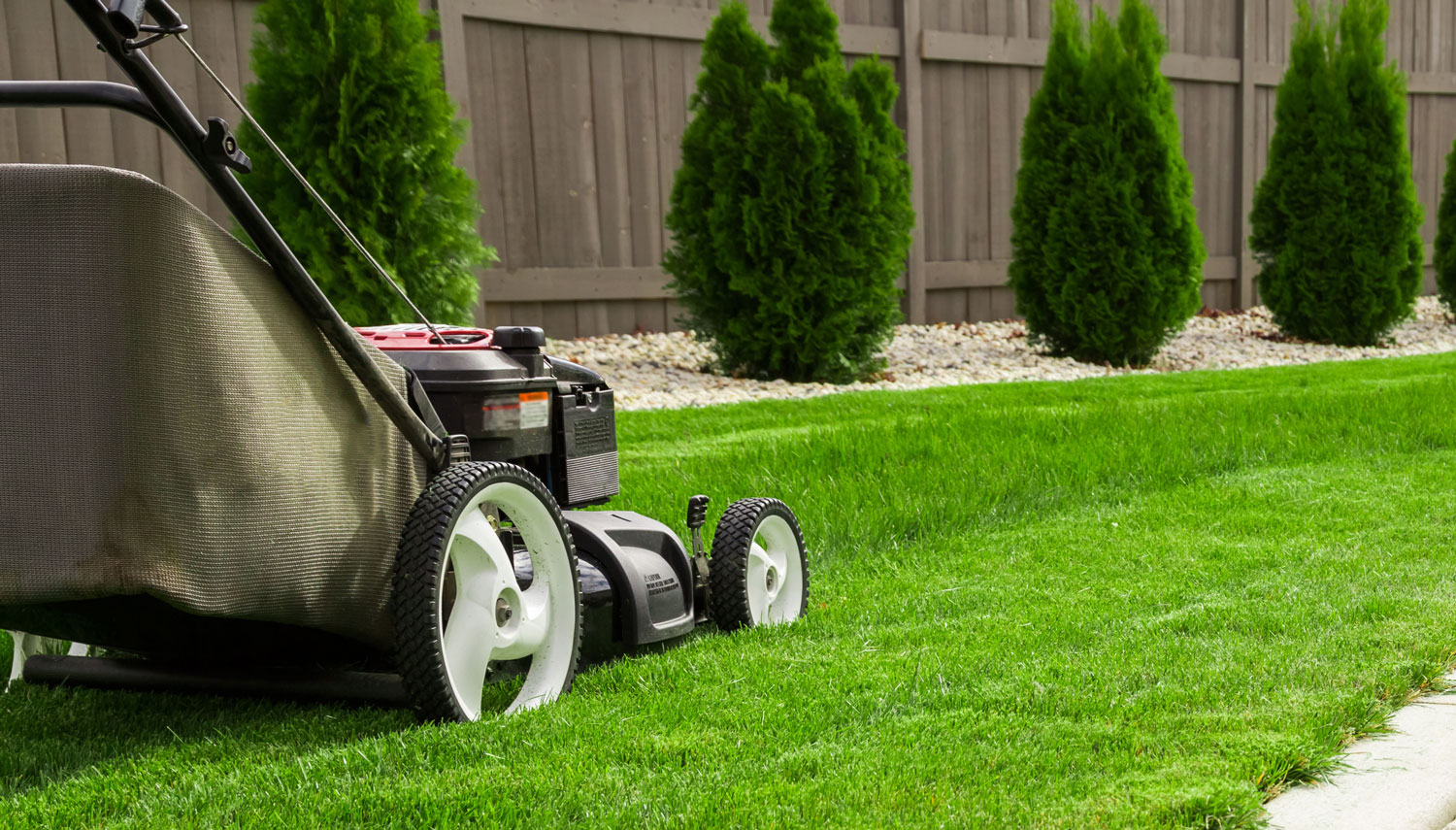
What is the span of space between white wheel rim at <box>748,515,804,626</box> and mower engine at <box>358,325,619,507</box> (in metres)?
0.40

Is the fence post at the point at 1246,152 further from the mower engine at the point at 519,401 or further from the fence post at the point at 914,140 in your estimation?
the mower engine at the point at 519,401

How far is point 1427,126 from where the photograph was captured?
613 inches

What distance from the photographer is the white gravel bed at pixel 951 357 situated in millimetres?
8430

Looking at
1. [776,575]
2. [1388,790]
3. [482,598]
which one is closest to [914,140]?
[776,575]

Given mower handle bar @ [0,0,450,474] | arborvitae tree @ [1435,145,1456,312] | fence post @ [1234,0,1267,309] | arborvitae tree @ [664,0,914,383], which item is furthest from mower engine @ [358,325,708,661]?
arborvitae tree @ [1435,145,1456,312]

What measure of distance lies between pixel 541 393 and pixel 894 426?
3.32 meters

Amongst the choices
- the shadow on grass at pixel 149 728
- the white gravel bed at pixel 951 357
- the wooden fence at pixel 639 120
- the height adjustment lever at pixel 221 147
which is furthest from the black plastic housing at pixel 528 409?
the wooden fence at pixel 639 120

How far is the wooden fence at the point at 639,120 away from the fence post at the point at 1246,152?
0.02 metres

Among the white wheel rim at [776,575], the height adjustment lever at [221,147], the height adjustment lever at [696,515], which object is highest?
the height adjustment lever at [221,147]

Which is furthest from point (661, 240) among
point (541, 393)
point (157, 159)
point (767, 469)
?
point (541, 393)

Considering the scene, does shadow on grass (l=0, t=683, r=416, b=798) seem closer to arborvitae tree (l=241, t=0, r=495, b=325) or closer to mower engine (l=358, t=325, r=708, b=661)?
mower engine (l=358, t=325, r=708, b=661)

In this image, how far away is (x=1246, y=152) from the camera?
13.7 metres

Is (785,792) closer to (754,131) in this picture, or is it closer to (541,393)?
(541,393)

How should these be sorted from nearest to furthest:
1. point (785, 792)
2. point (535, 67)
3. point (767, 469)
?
point (785, 792)
point (767, 469)
point (535, 67)
